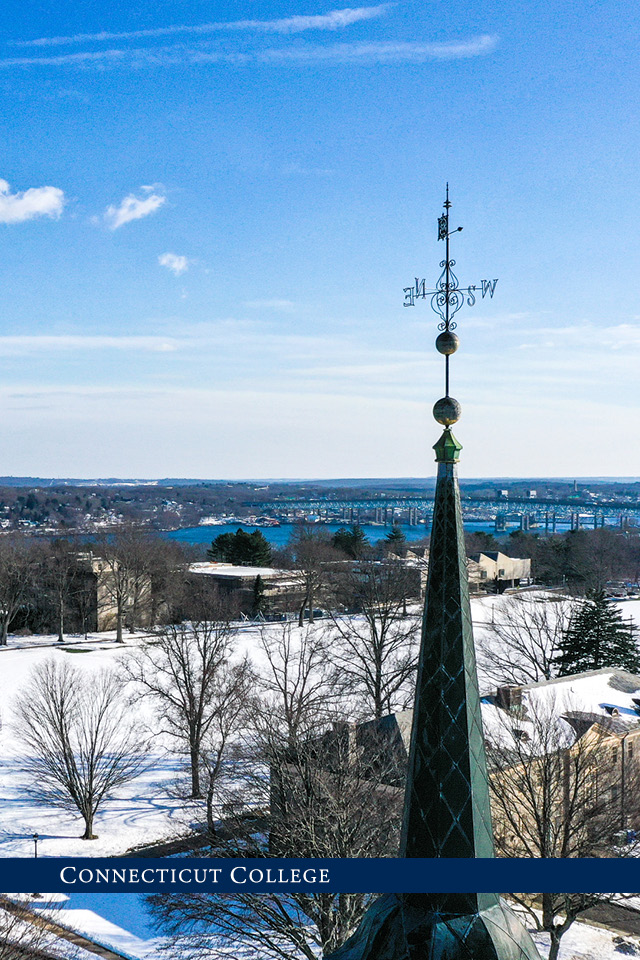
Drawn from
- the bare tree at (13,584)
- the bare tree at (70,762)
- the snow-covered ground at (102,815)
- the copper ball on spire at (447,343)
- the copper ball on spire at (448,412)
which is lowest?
the snow-covered ground at (102,815)

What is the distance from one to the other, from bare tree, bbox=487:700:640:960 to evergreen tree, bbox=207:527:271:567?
4782 cm

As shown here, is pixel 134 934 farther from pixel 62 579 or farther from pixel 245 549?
pixel 245 549

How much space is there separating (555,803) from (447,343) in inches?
708

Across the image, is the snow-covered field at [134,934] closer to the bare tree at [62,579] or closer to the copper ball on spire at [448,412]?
the copper ball on spire at [448,412]

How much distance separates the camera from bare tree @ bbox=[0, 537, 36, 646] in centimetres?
4950

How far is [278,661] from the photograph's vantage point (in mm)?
43156

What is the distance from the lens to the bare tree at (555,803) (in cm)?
1695

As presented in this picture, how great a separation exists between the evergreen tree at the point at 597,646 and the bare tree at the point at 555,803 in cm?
1554

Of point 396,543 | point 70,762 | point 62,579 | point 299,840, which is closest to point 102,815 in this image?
point 70,762

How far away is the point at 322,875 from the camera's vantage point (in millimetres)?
5148

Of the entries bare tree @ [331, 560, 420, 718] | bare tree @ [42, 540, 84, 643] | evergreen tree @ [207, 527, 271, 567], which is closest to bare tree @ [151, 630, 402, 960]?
bare tree @ [331, 560, 420, 718]

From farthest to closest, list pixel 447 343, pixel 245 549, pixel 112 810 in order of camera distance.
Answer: pixel 245 549, pixel 112 810, pixel 447 343

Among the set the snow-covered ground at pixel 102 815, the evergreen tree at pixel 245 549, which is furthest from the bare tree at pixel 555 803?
the evergreen tree at pixel 245 549

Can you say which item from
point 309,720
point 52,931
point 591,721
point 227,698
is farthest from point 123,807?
point 591,721
